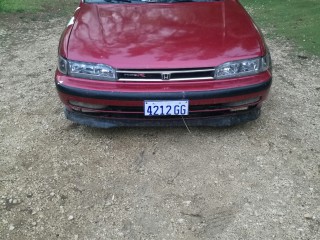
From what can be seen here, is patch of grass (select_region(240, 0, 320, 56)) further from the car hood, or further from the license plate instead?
the license plate

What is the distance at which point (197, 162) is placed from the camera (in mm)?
3600

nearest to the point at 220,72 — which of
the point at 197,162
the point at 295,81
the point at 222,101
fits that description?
the point at 222,101

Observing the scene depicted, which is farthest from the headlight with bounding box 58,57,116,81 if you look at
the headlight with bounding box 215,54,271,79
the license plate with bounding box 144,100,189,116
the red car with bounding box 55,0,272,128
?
the headlight with bounding box 215,54,271,79

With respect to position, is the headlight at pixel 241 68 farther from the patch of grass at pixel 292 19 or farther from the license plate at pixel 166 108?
the patch of grass at pixel 292 19

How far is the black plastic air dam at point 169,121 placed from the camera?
3.69 metres

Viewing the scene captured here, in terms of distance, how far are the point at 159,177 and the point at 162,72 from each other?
0.86 metres

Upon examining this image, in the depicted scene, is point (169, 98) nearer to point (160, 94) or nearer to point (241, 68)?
point (160, 94)

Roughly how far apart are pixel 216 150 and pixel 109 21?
1559 millimetres

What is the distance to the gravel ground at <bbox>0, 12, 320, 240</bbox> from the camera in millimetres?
2934

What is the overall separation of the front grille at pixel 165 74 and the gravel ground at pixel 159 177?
0.67m

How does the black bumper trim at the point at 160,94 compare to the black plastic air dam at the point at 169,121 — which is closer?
the black bumper trim at the point at 160,94

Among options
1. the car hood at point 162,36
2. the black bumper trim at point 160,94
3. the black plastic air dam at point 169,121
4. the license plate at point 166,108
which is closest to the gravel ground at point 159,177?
the black plastic air dam at point 169,121

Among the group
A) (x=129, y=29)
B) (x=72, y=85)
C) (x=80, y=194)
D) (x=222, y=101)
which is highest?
(x=129, y=29)

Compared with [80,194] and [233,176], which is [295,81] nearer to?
[233,176]
